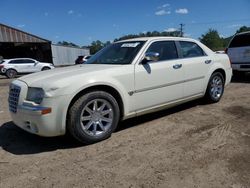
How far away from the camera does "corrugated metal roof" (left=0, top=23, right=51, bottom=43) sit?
28578 mm

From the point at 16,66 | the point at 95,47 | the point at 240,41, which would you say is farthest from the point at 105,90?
the point at 95,47

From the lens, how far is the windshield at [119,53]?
4977mm

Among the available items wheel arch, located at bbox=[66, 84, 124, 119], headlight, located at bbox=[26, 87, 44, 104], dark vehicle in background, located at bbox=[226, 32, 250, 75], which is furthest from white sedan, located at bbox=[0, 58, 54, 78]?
wheel arch, located at bbox=[66, 84, 124, 119]

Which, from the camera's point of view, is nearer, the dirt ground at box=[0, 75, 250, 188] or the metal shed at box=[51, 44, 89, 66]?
the dirt ground at box=[0, 75, 250, 188]

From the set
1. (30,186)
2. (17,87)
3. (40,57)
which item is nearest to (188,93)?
(17,87)

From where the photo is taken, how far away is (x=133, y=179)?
3.16m

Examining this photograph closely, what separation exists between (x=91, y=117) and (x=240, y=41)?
8.43 m

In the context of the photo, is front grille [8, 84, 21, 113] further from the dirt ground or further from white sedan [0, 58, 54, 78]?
white sedan [0, 58, 54, 78]

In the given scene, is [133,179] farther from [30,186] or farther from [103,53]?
[103,53]

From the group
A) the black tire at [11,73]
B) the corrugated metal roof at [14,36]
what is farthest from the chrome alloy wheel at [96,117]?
the corrugated metal roof at [14,36]

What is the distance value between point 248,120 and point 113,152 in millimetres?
2776

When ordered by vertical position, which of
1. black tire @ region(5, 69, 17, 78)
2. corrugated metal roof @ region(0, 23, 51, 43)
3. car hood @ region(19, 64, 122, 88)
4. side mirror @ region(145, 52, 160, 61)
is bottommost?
black tire @ region(5, 69, 17, 78)

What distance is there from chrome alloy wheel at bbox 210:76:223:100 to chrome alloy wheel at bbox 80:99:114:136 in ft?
10.1

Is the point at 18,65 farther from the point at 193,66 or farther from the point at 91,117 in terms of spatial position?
the point at 91,117
